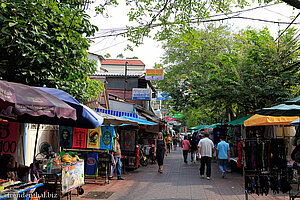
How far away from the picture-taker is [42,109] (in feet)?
14.2

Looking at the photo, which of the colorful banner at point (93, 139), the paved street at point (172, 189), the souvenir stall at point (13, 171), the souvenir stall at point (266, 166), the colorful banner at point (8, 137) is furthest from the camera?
the colorful banner at point (93, 139)

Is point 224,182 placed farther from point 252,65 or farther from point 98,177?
point 252,65

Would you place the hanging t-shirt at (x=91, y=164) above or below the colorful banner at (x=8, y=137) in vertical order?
below

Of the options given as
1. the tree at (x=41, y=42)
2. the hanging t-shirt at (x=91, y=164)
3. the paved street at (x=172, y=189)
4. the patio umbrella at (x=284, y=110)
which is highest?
the tree at (x=41, y=42)

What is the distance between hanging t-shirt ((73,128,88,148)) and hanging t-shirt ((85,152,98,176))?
1.46 feet

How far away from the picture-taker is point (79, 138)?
9906 millimetres

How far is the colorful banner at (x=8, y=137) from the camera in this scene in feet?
26.9

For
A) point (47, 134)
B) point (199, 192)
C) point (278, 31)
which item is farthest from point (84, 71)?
point (278, 31)

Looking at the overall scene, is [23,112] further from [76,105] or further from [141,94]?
[141,94]

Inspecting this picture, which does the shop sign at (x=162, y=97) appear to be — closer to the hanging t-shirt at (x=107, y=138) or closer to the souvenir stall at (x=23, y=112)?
the hanging t-shirt at (x=107, y=138)

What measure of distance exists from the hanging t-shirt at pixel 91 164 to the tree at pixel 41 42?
2728 millimetres

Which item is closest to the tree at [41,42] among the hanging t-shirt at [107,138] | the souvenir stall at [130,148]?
the hanging t-shirt at [107,138]

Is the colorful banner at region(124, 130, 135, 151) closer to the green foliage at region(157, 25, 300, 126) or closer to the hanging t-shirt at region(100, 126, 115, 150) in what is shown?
the hanging t-shirt at region(100, 126, 115, 150)

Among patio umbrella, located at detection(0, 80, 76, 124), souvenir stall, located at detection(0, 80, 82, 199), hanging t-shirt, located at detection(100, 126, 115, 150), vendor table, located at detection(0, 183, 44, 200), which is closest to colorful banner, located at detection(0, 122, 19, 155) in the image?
souvenir stall, located at detection(0, 80, 82, 199)
